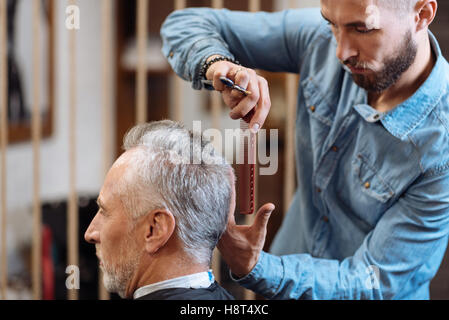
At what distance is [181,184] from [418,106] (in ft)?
1.76

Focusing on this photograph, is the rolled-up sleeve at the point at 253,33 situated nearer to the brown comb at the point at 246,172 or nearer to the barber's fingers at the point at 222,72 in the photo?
the barber's fingers at the point at 222,72

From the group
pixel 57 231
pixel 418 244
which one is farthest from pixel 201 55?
pixel 57 231

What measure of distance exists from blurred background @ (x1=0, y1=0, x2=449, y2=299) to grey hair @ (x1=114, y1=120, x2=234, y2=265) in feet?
1.69

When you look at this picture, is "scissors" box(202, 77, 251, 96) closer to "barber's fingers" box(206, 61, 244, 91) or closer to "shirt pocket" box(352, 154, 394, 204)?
"barber's fingers" box(206, 61, 244, 91)

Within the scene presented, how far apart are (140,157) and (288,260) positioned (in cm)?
42

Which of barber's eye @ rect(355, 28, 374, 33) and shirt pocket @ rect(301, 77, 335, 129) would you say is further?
shirt pocket @ rect(301, 77, 335, 129)

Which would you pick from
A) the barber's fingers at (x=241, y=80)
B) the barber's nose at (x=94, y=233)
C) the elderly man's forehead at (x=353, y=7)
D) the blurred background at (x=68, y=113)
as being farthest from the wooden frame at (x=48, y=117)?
the elderly man's forehead at (x=353, y=7)

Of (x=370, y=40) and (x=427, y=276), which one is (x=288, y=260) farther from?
(x=370, y=40)

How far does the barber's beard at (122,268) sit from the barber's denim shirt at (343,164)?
26 centimetres

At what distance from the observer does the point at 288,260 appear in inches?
49.5

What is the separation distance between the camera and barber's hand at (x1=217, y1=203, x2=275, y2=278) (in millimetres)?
1117

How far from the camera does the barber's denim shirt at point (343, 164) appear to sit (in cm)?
120

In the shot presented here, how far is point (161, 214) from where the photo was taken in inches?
42.5

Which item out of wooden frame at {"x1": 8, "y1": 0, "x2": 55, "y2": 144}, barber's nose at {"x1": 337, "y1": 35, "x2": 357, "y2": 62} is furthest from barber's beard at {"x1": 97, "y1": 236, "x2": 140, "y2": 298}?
wooden frame at {"x1": 8, "y1": 0, "x2": 55, "y2": 144}
